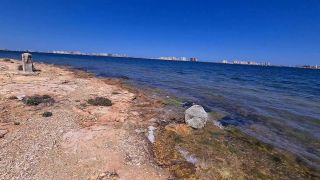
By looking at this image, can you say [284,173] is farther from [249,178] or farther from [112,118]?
[112,118]

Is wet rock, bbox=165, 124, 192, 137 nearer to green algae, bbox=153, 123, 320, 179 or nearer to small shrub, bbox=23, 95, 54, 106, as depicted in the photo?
green algae, bbox=153, 123, 320, 179

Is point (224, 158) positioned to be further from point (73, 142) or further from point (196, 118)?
point (73, 142)

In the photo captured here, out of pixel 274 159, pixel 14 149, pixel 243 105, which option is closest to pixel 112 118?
pixel 14 149

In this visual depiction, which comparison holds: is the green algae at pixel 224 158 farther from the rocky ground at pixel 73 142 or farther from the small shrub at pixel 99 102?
the small shrub at pixel 99 102

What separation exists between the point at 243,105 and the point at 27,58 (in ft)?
69.9

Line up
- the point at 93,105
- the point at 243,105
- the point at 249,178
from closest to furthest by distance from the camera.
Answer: the point at 249,178 < the point at 93,105 < the point at 243,105

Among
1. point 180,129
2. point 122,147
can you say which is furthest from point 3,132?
point 180,129

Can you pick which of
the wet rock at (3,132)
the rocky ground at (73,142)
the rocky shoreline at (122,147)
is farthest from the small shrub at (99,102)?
the wet rock at (3,132)

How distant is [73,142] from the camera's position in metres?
8.08

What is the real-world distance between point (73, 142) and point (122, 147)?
5.44ft

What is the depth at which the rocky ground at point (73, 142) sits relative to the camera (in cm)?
639

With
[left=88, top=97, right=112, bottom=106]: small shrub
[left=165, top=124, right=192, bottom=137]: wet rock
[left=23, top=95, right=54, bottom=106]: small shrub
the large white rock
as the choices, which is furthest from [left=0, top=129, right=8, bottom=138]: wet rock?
the large white rock

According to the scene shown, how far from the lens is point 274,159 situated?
341 inches

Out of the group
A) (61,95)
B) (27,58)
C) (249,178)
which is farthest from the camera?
(27,58)
